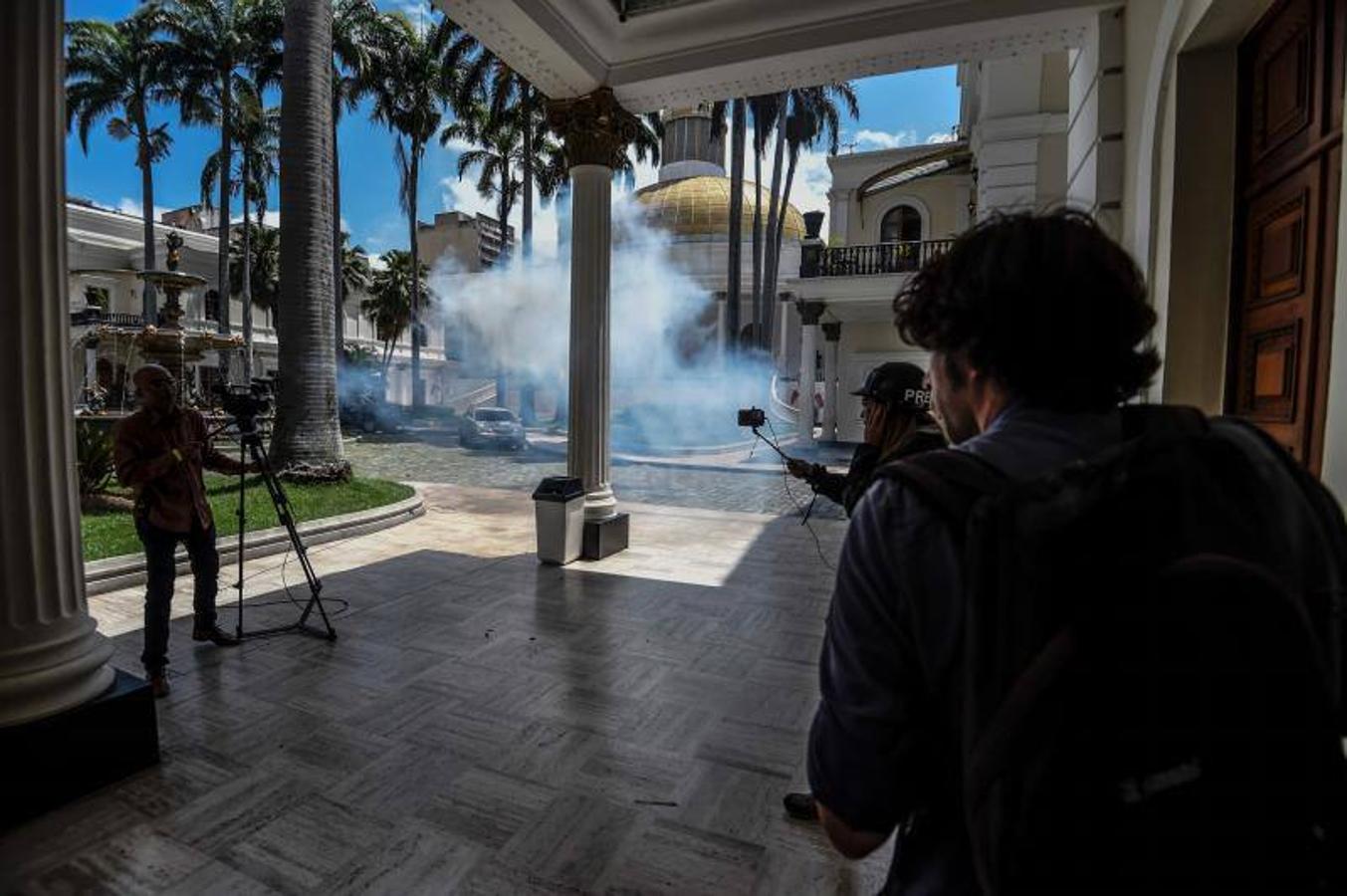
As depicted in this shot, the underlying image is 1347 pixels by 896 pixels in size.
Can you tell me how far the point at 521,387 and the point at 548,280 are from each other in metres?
5.16

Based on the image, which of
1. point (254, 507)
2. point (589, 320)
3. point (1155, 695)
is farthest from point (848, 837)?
point (254, 507)

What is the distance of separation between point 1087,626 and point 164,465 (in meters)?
4.40

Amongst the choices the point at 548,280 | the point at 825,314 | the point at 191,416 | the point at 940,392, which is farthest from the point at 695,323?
the point at 940,392

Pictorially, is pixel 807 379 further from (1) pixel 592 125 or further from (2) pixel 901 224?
(1) pixel 592 125

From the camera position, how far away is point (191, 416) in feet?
13.1

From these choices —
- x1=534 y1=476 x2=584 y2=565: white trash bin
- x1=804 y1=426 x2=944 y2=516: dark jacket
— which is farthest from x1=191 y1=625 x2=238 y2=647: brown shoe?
x1=804 y1=426 x2=944 y2=516: dark jacket

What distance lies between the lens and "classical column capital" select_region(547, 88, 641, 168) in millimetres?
6176

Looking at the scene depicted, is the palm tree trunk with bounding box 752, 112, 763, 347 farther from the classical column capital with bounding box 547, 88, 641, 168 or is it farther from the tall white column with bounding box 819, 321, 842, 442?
the classical column capital with bounding box 547, 88, 641, 168

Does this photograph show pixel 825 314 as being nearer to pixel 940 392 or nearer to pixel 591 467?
pixel 591 467

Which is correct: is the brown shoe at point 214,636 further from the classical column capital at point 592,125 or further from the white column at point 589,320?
the classical column capital at point 592,125

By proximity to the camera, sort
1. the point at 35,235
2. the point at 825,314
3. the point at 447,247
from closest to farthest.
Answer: the point at 35,235
the point at 825,314
the point at 447,247

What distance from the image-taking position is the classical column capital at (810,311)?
19016 mm

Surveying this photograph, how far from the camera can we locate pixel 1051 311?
87 cm

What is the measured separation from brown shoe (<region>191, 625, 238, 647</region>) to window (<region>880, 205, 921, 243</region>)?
67.7 feet
